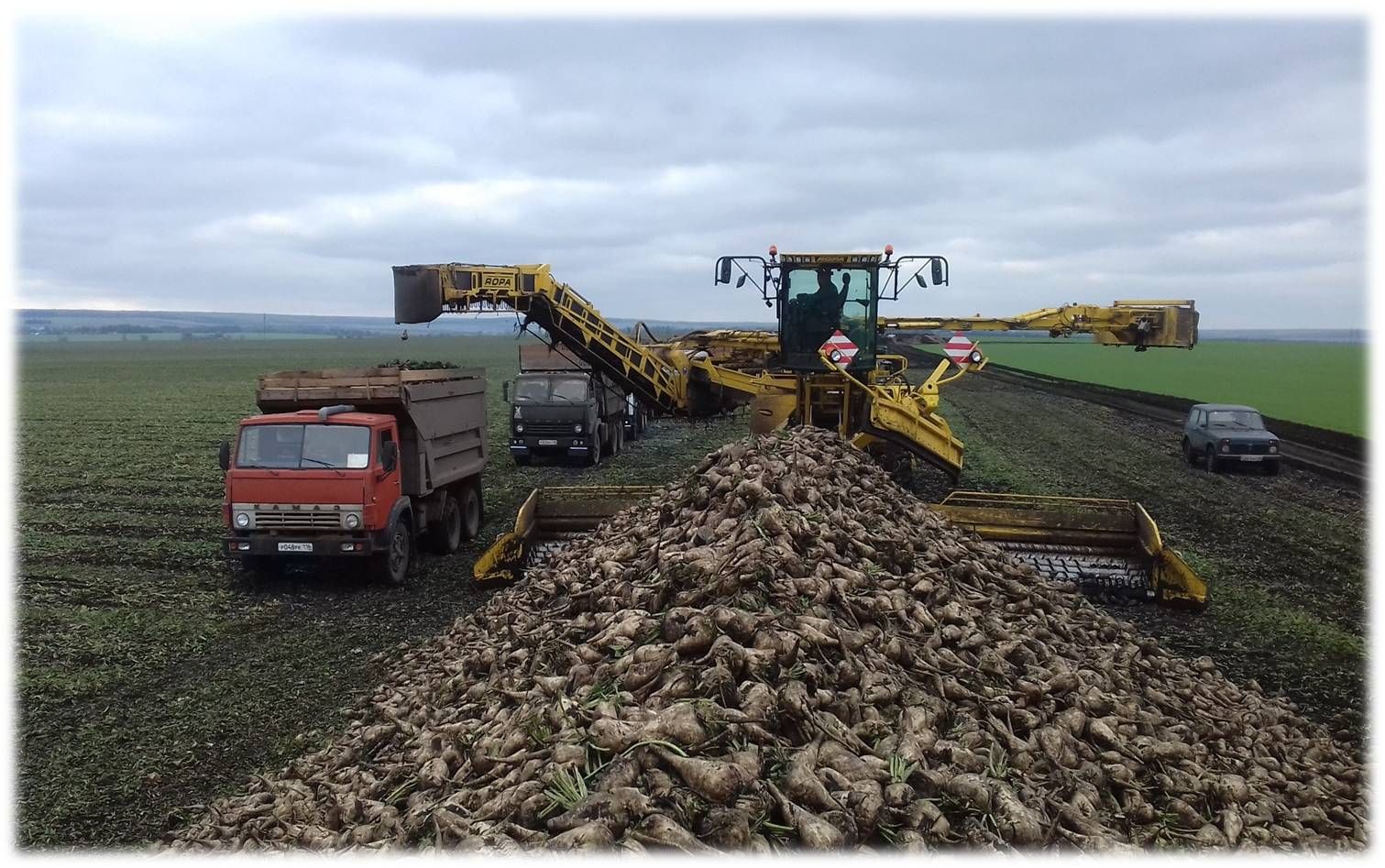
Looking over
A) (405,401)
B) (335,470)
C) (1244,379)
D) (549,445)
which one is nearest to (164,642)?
(335,470)

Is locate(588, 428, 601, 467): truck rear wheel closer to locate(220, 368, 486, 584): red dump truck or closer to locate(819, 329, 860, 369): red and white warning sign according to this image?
locate(819, 329, 860, 369): red and white warning sign

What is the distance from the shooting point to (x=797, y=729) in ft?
16.9

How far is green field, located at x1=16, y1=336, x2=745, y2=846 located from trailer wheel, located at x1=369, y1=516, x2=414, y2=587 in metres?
0.20

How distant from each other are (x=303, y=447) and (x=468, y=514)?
3.73m

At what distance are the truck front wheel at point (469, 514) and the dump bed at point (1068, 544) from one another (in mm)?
3051

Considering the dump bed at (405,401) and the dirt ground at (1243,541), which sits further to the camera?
the dump bed at (405,401)

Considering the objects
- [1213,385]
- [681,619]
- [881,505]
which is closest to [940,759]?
[681,619]

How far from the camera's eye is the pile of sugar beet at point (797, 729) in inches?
182

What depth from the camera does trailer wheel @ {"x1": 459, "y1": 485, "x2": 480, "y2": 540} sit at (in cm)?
1482

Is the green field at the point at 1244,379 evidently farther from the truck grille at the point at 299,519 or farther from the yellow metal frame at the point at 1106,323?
the truck grille at the point at 299,519

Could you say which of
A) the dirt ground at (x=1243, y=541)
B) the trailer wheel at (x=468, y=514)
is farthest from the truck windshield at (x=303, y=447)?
the dirt ground at (x=1243, y=541)

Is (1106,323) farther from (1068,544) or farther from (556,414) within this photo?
(556,414)

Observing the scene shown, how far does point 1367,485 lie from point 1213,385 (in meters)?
31.0

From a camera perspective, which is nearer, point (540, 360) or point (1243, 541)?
point (1243, 541)
